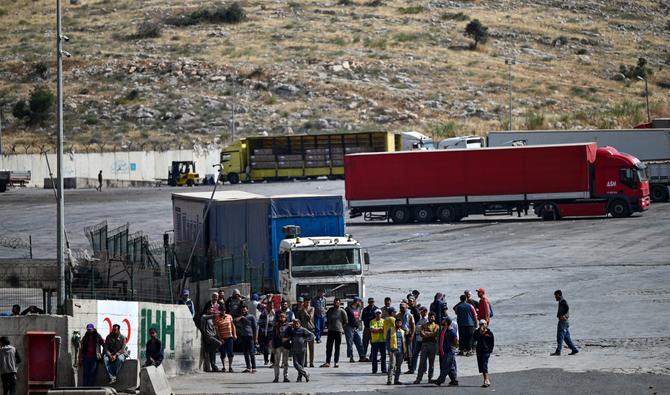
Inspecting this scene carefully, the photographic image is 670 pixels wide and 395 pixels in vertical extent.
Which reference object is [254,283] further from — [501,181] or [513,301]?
[501,181]

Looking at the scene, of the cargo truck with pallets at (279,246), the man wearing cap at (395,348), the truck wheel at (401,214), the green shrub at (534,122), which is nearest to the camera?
the man wearing cap at (395,348)

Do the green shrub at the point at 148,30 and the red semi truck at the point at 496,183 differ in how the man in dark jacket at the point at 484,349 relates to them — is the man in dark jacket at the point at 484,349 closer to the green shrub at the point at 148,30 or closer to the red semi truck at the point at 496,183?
the red semi truck at the point at 496,183

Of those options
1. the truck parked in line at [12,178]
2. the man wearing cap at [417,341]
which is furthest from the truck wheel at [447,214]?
the truck parked in line at [12,178]

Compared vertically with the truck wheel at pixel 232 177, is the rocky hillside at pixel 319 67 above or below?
above

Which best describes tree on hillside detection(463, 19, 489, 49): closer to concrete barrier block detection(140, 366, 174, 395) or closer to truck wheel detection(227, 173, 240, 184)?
truck wheel detection(227, 173, 240, 184)

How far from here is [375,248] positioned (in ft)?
170

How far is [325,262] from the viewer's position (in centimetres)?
3306

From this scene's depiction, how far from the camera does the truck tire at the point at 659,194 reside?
67938mm

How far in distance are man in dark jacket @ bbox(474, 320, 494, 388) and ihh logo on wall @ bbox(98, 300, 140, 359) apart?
7290 millimetres

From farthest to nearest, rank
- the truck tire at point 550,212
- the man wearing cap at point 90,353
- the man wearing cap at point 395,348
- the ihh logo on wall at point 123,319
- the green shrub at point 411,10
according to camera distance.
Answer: the green shrub at point 411,10, the truck tire at point 550,212, the ihh logo on wall at point 123,319, the man wearing cap at point 395,348, the man wearing cap at point 90,353

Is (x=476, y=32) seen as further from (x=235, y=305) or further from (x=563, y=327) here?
(x=563, y=327)

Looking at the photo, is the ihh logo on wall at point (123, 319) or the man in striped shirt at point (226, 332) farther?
the man in striped shirt at point (226, 332)

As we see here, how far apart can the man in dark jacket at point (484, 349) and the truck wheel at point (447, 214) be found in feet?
125

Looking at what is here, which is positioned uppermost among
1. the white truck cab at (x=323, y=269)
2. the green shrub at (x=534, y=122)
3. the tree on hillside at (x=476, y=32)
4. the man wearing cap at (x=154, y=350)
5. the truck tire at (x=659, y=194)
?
the tree on hillside at (x=476, y=32)
